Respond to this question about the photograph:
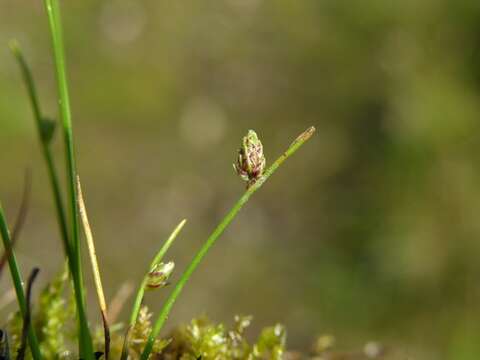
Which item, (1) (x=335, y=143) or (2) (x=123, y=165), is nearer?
(2) (x=123, y=165)

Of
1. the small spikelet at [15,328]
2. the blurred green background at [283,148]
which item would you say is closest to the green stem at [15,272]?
the small spikelet at [15,328]

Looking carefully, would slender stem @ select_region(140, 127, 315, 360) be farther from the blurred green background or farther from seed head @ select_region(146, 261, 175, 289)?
the blurred green background

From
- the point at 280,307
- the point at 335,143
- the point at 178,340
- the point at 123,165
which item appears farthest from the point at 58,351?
the point at 335,143

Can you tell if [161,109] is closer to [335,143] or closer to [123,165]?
[123,165]

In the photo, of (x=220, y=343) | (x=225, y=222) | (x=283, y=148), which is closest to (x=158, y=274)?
(x=225, y=222)

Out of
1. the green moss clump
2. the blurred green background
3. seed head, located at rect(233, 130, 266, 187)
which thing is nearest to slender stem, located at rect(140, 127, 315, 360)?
seed head, located at rect(233, 130, 266, 187)

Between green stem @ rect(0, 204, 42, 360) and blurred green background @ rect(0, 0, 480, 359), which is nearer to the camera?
green stem @ rect(0, 204, 42, 360)

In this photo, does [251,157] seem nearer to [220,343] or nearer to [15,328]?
[220,343]
